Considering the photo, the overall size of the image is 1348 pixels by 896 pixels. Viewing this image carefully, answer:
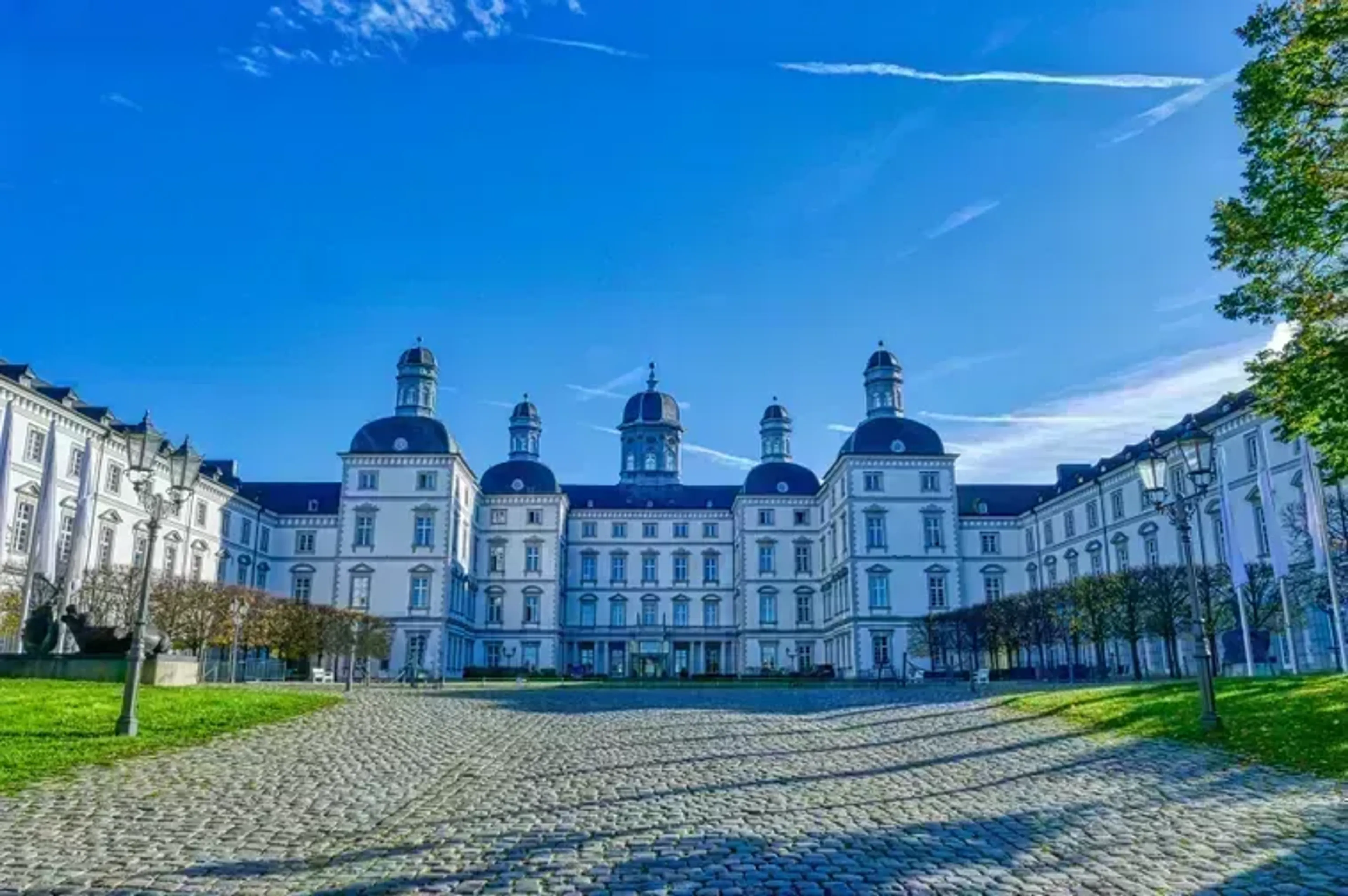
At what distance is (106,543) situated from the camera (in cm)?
4450

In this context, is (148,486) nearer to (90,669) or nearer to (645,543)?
(90,669)

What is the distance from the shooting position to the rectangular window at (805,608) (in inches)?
2680

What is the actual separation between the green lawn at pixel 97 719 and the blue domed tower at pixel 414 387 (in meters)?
42.6

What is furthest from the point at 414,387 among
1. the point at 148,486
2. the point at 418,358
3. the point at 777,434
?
the point at 148,486

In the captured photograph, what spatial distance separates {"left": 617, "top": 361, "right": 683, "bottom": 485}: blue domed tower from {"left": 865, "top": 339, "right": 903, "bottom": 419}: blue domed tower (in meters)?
20.5

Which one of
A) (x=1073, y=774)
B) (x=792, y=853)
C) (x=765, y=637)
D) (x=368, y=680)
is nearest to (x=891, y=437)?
(x=765, y=637)

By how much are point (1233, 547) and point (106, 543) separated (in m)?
45.4

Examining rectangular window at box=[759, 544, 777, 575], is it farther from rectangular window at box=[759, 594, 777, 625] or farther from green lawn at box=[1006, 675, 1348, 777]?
green lawn at box=[1006, 675, 1348, 777]

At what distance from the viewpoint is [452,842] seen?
7512mm

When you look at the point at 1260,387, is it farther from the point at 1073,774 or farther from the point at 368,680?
the point at 368,680

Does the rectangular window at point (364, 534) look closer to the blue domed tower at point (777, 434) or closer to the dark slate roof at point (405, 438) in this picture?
the dark slate roof at point (405, 438)

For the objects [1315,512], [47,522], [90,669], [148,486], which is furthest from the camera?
[47,522]

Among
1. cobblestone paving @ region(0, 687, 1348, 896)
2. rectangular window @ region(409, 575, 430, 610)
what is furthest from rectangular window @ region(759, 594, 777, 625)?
cobblestone paving @ region(0, 687, 1348, 896)

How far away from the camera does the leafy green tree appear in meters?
13.8
